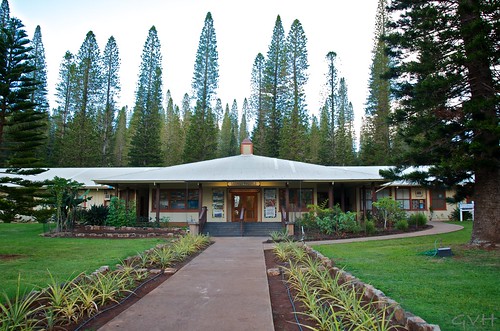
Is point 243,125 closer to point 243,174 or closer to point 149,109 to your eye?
point 149,109

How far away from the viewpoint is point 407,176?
11.1 m

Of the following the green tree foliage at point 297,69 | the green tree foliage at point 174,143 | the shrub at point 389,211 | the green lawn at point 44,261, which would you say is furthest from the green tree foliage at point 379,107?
the green lawn at point 44,261

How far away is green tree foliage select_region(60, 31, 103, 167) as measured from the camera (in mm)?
34406

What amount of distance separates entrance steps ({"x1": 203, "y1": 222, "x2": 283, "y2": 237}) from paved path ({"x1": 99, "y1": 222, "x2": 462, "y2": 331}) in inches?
347

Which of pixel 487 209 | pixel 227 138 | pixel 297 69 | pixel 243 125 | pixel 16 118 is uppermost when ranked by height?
pixel 297 69

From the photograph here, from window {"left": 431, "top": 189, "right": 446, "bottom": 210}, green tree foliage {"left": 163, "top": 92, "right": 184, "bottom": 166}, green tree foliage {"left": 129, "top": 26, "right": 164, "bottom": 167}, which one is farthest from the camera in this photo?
green tree foliage {"left": 163, "top": 92, "right": 184, "bottom": 166}

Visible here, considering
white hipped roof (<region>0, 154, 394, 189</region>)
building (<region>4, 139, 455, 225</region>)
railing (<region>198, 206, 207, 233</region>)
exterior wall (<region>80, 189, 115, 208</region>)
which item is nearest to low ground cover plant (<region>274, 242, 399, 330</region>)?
railing (<region>198, 206, 207, 233</region>)

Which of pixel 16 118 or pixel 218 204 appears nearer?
pixel 16 118

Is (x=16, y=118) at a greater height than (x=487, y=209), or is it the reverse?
(x=16, y=118)

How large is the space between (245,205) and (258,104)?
22.2 meters

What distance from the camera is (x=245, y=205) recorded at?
1992 cm

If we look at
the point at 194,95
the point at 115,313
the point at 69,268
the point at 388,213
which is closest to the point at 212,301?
the point at 115,313

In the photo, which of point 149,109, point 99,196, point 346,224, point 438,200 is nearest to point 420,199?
point 438,200

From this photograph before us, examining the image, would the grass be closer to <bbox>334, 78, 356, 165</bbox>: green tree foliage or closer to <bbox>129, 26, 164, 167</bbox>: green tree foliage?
<bbox>334, 78, 356, 165</bbox>: green tree foliage
